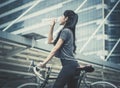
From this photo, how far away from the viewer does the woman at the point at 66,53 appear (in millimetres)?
4109

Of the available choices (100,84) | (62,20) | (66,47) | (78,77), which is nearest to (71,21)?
(62,20)

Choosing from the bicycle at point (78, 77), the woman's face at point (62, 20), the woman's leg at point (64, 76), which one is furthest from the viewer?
the woman's face at point (62, 20)

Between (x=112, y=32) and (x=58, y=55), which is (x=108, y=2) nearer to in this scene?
(x=112, y=32)

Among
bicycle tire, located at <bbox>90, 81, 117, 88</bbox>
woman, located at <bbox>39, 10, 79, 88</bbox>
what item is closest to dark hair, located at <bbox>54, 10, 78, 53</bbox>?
woman, located at <bbox>39, 10, 79, 88</bbox>

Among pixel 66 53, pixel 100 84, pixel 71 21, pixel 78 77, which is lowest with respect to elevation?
pixel 100 84

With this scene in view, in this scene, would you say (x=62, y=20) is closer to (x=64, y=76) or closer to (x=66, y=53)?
(x=66, y=53)

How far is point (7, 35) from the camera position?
10.8 m

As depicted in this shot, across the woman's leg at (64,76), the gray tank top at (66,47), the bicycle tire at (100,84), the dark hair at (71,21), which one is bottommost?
the bicycle tire at (100,84)

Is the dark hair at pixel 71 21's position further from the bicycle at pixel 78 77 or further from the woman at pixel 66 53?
the bicycle at pixel 78 77

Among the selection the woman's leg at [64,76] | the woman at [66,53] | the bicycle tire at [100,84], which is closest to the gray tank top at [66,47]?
the woman at [66,53]

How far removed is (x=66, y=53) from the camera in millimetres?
4168

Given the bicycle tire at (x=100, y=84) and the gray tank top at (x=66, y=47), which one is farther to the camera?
the bicycle tire at (x=100, y=84)

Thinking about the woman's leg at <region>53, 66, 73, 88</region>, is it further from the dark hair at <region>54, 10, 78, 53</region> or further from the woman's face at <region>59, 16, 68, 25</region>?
the woman's face at <region>59, 16, 68, 25</region>

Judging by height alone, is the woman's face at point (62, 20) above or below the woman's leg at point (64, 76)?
above
